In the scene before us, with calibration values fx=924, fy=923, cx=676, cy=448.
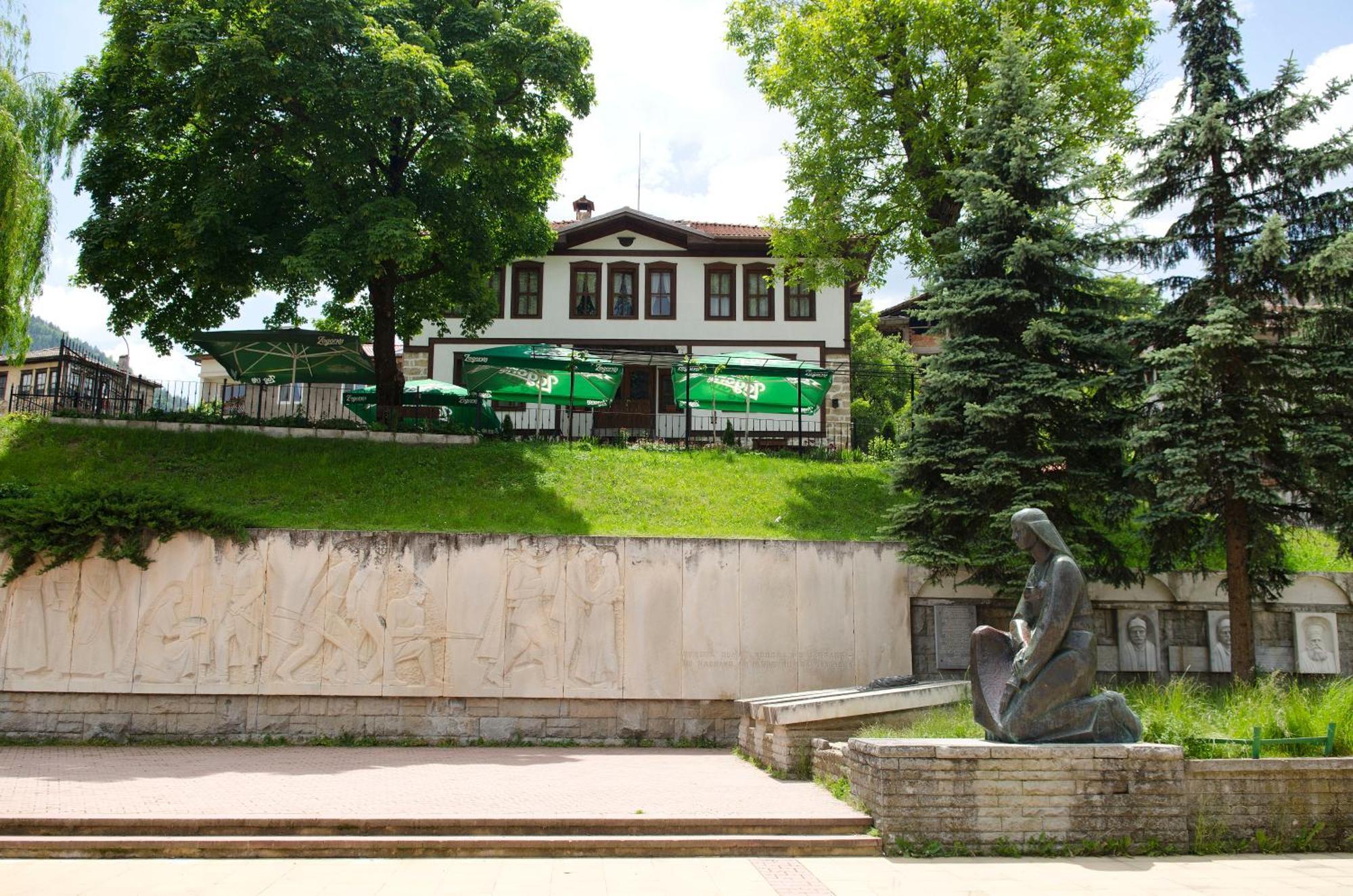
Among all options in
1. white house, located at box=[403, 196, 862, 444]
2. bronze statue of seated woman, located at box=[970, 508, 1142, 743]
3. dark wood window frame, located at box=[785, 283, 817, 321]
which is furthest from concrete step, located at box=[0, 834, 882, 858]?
dark wood window frame, located at box=[785, 283, 817, 321]

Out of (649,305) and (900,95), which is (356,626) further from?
(649,305)

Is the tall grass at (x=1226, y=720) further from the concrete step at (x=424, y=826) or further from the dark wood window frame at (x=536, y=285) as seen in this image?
the dark wood window frame at (x=536, y=285)

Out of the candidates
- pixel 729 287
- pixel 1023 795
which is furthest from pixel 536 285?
pixel 1023 795

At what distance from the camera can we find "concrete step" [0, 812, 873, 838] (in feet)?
25.2

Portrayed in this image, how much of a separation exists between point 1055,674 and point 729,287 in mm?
24991

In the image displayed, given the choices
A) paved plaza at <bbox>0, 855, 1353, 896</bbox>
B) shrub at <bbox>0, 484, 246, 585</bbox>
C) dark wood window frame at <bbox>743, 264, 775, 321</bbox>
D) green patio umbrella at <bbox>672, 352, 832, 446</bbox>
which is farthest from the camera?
dark wood window frame at <bbox>743, 264, 775, 321</bbox>

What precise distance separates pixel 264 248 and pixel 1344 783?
20.5 m

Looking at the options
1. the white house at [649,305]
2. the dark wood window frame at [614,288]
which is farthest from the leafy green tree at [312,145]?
the dark wood window frame at [614,288]

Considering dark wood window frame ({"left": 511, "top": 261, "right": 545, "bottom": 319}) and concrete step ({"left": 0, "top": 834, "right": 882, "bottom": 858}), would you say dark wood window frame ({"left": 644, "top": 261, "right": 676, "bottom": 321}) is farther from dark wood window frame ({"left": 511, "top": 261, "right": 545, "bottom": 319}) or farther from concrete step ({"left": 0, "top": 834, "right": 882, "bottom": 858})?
concrete step ({"left": 0, "top": 834, "right": 882, "bottom": 858})

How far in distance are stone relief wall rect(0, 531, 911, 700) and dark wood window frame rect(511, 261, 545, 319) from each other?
1945 cm

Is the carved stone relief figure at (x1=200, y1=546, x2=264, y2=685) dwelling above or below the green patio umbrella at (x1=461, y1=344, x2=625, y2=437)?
below

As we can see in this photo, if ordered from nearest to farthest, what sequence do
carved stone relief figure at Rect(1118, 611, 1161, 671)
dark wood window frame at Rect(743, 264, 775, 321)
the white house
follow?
carved stone relief figure at Rect(1118, 611, 1161, 671), the white house, dark wood window frame at Rect(743, 264, 775, 321)

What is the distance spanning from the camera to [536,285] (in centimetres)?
3186

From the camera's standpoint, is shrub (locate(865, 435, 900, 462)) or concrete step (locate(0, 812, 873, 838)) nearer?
concrete step (locate(0, 812, 873, 838))
